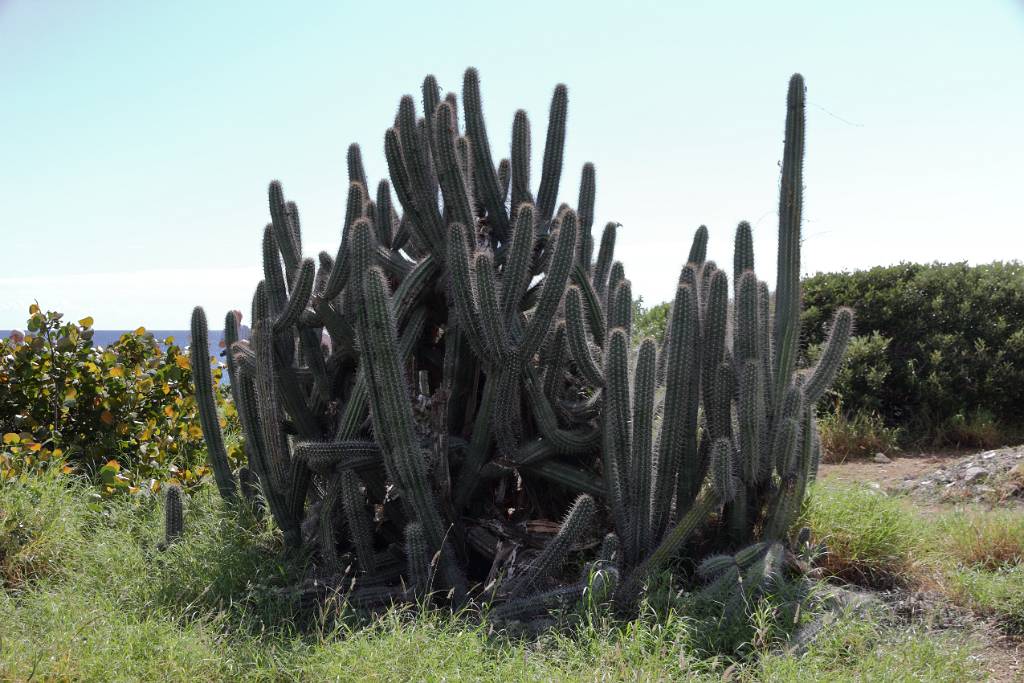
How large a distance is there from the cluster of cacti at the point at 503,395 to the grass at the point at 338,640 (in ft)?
0.89

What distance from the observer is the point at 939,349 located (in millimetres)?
8969

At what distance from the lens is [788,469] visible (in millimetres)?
4125

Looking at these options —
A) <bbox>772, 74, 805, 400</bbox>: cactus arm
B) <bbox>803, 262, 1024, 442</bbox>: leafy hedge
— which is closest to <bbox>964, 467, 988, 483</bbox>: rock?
<bbox>803, 262, 1024, 442</bbox>: leafy hedge

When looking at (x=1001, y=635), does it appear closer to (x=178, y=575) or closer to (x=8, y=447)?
(x=178, y=575)

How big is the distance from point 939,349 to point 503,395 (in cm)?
652

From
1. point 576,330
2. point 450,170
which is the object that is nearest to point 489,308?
point 576,330

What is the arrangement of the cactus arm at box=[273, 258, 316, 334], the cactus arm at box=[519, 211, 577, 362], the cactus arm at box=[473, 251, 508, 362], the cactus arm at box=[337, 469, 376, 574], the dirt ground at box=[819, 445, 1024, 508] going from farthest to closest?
the dirt ground at box=[819, 445, 1024, 508] < the cactus arm at box=[273, 258, 316, 334] < the cactus arm at box=[337, 469, 376, 574] < the cactus arm at box=[519, 211, 577, 362] < the cactus arm at box=[473, 251, 508, 362]

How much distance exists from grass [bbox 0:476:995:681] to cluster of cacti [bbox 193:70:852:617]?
0.89 ft

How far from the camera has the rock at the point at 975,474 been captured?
6829 mm

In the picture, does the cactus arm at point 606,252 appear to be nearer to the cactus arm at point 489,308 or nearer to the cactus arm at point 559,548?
the cactus arm at point 489,308

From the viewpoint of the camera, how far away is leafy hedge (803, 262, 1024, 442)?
8820 millimetres

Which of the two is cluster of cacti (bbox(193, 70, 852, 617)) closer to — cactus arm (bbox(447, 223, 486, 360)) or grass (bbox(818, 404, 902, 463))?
cactus arm (bbox(447, 223, 486, 360))

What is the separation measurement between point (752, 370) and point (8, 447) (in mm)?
5010

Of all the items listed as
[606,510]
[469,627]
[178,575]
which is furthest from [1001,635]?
[178,575]
